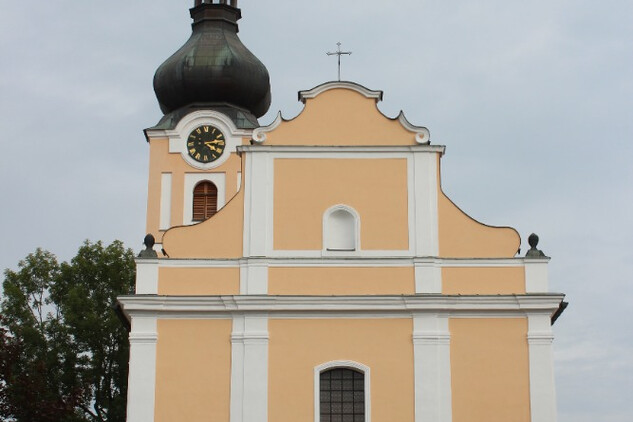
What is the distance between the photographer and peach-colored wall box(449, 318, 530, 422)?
21.0 m

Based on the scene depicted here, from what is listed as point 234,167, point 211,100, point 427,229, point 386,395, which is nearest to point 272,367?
point 386,395

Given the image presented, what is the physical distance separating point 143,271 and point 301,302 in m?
3.01

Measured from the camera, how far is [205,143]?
1192 inches

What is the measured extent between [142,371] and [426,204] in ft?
20.2

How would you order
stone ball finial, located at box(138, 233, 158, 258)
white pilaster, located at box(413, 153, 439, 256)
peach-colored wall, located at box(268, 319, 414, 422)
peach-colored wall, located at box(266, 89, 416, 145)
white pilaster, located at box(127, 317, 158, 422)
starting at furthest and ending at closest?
peach-colored wall, located at box(266, 89, 416, 145)
white pilaster, located at box(413, 153, 439, 256)
stone ball finial, located at box(138, 233, 158, 258)
peach-colored wall, located at box(268, 319, 414, 422)
white pilaster, located at box(127, 317, 158, 422)

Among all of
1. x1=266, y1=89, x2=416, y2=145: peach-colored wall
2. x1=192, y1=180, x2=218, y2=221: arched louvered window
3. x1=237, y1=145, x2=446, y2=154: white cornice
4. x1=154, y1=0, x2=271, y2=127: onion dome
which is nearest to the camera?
x1=237, y1=145, x2=446, y2=154: white cornice

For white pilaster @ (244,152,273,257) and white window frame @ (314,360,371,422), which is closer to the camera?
white window frame @ (314,360,371,422)

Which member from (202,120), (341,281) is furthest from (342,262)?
(202,120)

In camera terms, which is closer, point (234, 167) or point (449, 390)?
point (449, 390)

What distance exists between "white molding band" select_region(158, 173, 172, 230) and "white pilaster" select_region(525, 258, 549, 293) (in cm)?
1081

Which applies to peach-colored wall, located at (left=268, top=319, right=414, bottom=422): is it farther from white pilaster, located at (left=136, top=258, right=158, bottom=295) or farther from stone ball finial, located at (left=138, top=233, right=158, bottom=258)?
stone ball finial, located at (left=138, top=233, right=158, bottom=258)

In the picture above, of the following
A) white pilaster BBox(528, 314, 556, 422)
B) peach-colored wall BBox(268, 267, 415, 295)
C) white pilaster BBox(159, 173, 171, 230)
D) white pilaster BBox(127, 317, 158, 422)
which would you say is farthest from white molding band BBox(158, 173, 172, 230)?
white pilaster BBox(528, 314, 556, 422)

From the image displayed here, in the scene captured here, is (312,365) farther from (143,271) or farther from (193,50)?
(193,50)

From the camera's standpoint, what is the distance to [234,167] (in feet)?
97.7
